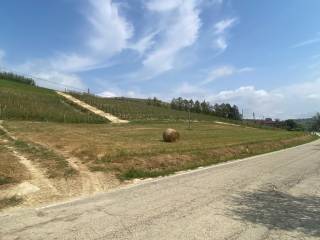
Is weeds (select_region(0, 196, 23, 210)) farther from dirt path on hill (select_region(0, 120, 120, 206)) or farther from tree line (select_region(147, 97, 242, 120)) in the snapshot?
tree line (select_region(147, 97, 242, 120))

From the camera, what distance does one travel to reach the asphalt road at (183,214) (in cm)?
714

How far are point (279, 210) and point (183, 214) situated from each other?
2.36 m

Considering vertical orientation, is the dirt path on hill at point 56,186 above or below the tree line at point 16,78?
below

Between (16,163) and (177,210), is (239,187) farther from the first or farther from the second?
(16,163)

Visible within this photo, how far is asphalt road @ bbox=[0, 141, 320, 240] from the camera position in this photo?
7137 mm

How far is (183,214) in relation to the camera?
27.9 ft

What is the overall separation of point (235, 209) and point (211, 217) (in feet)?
3.30

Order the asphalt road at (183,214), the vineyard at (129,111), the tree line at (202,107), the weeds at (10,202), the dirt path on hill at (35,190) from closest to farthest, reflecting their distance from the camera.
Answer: the asphalt road at (183,214) → the weeds at (10,202) → the dirt path on hill at (35,190) → the vineyard at (129,111) → the tree line at (202,107)

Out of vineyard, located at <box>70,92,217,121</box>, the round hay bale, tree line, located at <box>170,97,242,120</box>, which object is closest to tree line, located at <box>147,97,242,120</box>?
tree line, located at <box>170,97,242,120</box>

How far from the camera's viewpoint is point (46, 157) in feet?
50.8

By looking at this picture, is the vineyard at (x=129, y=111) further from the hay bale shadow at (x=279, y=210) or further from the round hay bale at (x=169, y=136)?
the hay bale shadow at (x=279, y=210)

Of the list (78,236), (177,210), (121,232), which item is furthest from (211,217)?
(78,236)

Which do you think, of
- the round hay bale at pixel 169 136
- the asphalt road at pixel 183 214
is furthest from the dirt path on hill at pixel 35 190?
the round hay bale at pixel 169 136

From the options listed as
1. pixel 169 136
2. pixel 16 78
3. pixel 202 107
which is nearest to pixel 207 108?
pixel 202 107
